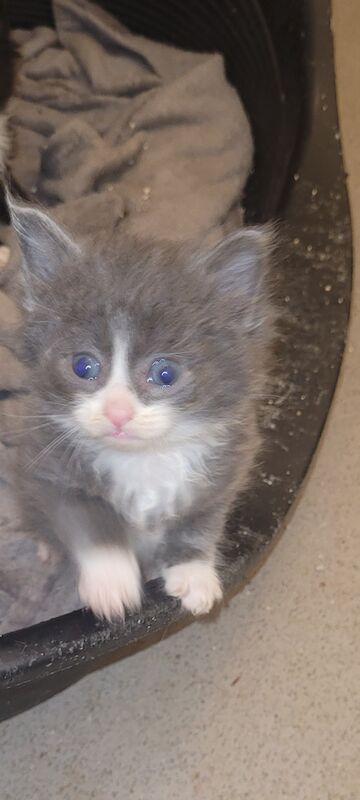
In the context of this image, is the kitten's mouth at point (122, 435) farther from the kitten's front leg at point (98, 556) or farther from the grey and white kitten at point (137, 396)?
→ the kitten's front leg at point (98, 556)

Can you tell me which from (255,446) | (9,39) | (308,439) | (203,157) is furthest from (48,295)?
(9,39)

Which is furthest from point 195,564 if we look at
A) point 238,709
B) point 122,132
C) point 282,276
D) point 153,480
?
point 122,132

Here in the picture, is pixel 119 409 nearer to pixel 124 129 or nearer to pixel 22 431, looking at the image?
pixel 22 431

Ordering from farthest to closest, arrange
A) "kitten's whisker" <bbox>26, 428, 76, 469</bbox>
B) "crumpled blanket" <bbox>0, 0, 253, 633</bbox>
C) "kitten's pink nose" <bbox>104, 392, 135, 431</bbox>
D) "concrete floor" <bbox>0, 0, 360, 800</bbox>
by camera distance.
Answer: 1. "crumpled blanket" <bbox>0, 0, 253, 633</bbox>
2. "concrete floor" <bbox>0, 0, 360, 800</bbox>
3. "kitten's whisker" <bbox>26, 428, 76, 469</bbox>
4. "kitten's pink nose" <bbox>104, 392, 135, 431</bbox>

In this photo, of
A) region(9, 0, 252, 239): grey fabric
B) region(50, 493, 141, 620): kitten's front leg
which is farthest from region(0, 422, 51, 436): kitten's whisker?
region(9, 0, 252, 239): grey fabric

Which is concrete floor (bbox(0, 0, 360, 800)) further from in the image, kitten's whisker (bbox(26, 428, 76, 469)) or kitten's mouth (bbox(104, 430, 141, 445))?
kitten's mouth (bbox(104, 430, 141, 445))

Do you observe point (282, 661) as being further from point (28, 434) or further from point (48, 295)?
point (48, 295)

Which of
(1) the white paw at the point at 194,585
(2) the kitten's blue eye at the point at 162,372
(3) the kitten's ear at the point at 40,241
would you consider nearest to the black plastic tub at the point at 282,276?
(1) the white paw at the point at 194,585
